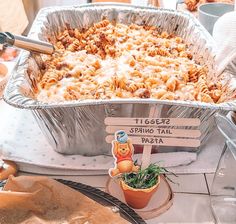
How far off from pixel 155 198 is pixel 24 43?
572 mm

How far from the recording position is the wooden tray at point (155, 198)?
0.79 m

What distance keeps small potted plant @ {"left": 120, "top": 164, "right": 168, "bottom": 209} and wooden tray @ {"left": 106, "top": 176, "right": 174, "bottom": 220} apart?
0.02m

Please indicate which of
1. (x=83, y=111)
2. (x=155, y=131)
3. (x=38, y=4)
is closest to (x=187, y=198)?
(x=155, y=131)

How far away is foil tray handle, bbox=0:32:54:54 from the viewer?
997 mm

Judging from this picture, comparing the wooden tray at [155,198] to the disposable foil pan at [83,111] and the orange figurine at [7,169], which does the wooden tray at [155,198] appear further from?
the orange figurine at [7,169]

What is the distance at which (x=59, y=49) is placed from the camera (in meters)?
1.32

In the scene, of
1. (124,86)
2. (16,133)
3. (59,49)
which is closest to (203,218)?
(124,86)

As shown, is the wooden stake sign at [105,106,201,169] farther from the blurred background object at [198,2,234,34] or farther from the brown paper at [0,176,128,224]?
the blurred background object at [198,2,234,34]

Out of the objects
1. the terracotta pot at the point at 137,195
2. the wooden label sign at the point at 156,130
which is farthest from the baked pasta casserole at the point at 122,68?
the terracotta pot at the point at 137,195

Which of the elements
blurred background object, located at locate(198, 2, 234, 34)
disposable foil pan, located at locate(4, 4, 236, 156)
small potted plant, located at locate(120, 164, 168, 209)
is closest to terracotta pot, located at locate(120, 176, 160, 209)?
small potted plant, located at locate(120, 164, 168, 209)

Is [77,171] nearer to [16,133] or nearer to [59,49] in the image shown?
[16,133]

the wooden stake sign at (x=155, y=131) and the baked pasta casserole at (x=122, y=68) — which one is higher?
the wooden stake sign at (x=155, y=131)

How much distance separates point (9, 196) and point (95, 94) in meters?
0.37

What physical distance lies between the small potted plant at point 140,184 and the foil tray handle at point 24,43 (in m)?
0.50
